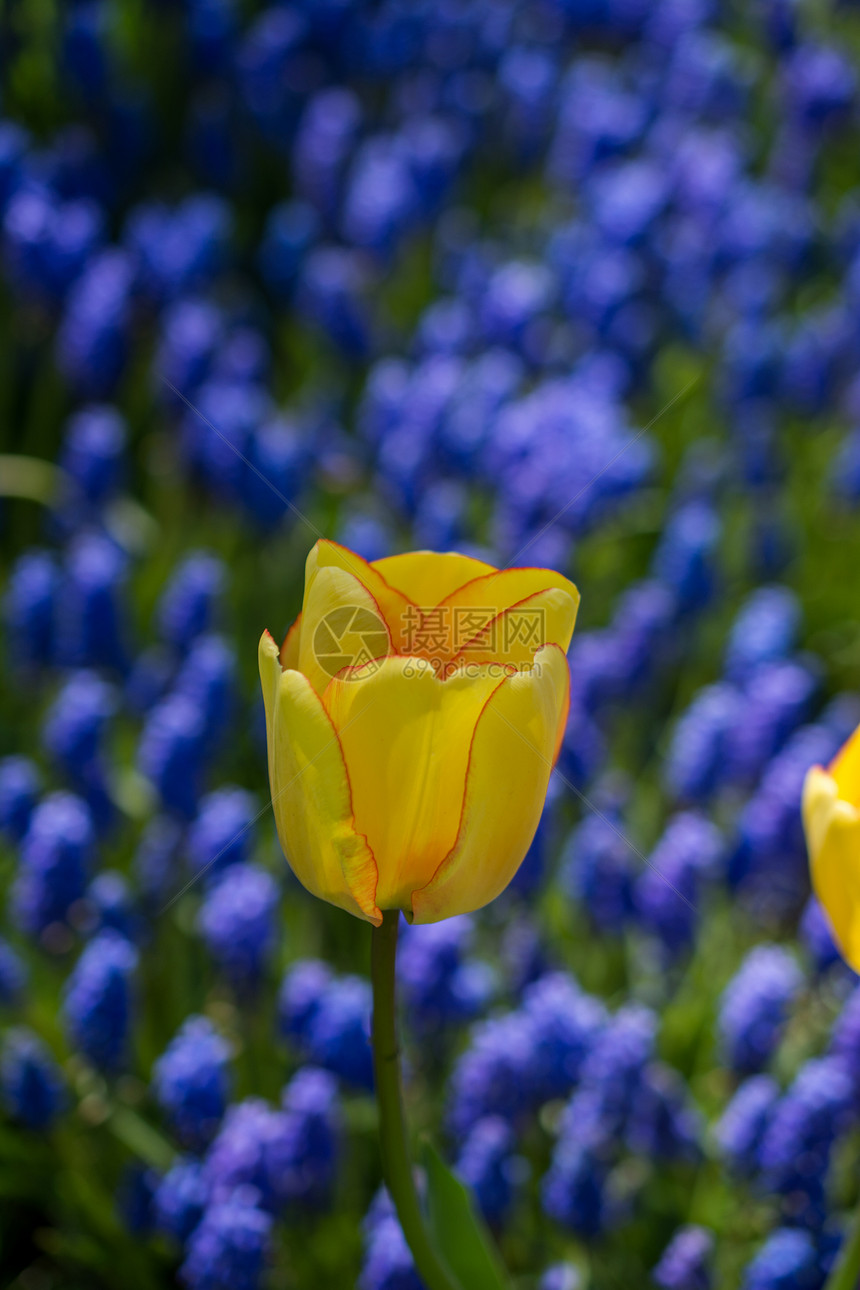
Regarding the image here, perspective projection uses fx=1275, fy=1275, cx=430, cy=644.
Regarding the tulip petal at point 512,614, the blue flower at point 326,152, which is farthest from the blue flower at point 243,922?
the blue flower at point 326,152

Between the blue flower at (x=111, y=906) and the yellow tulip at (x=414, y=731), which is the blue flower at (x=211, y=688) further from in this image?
the yellow tulip at (x=414, y=731)

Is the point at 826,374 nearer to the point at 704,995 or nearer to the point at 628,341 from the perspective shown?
the point at 628,341

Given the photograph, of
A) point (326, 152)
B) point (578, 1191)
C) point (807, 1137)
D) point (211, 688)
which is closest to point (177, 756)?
point (211, 688)

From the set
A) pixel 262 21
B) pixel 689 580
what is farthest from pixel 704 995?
pixel 262 21

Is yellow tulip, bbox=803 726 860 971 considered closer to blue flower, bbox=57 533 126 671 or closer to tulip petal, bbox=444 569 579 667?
tulip petal, bbox=444 569 579 667

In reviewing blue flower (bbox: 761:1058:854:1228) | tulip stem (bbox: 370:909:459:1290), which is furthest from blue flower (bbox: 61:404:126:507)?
tulip stem (bbox: 370:909:459:1290)

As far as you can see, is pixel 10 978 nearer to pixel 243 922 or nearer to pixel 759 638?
pixel 243 922
